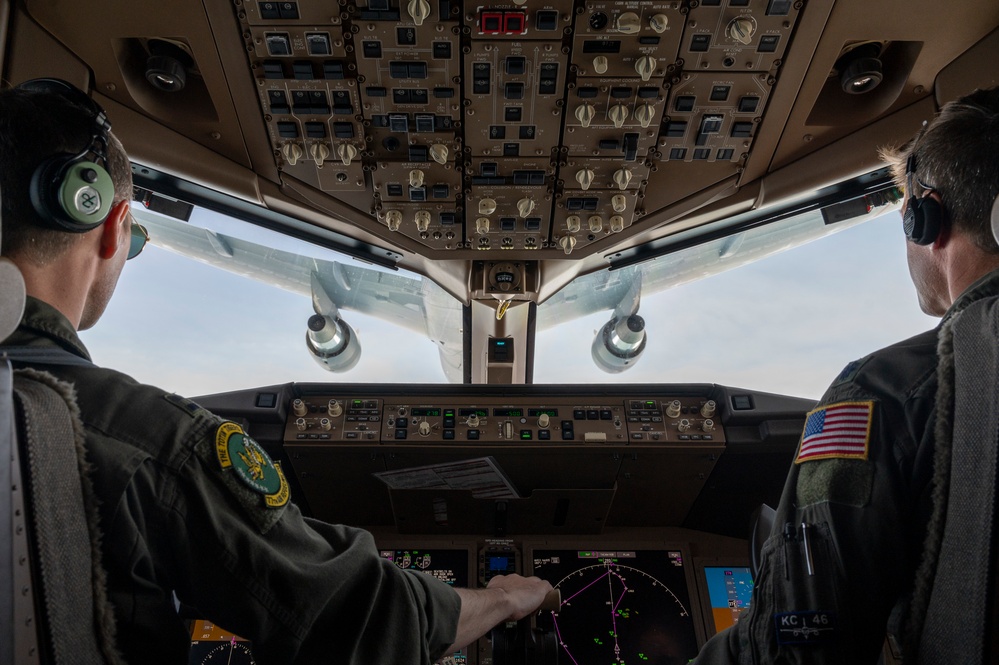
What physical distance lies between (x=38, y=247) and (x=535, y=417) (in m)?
1.31

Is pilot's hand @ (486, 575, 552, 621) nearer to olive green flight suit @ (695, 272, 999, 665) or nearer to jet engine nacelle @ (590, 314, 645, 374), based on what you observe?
olive green flight suit @ (695, 272, 999, 665)

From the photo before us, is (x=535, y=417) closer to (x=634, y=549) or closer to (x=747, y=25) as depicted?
(x=634, y=549)

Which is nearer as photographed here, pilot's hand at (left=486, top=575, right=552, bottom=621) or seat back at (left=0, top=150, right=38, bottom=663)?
seat back at (left=0, top=150, right=38, bottom=663)

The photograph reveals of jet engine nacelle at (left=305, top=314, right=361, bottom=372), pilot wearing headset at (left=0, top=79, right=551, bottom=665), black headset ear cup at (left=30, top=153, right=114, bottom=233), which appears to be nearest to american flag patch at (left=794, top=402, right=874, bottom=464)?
pilot wearing headset at (left=0, top=79, right=551, bottom=665)

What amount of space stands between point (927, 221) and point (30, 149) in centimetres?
144

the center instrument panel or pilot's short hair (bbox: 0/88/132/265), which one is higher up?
pilot's short hair (bbox: 0/88/132/265)

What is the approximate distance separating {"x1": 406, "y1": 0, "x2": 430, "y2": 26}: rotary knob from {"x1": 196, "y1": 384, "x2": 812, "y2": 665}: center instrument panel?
101cm

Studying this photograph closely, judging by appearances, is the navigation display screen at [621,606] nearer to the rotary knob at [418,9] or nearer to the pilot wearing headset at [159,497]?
the pilot wearing headset at [159,497]

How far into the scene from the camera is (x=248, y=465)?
3.24 ft

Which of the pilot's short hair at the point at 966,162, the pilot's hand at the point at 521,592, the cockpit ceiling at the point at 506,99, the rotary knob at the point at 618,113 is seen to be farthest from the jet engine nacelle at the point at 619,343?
the pilot's short hair at the point at 966,162

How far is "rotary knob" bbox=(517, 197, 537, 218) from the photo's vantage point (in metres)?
2.38

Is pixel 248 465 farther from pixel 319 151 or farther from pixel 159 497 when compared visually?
pixel 319 151

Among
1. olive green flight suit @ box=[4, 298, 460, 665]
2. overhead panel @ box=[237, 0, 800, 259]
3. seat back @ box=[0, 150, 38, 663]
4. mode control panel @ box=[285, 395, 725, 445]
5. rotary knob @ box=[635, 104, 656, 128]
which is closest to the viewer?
seat back @ box=[0, 150, 38, 663]

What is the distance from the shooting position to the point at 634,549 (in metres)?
2.15
